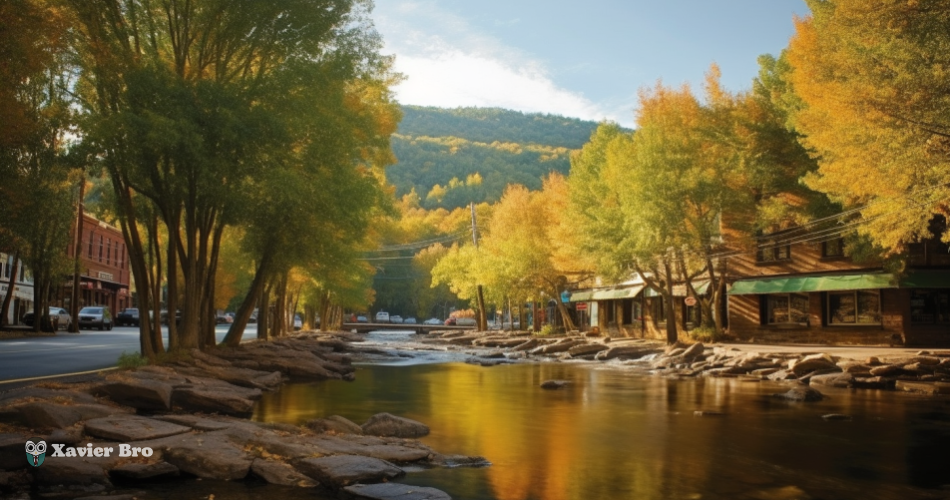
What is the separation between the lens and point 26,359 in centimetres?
2291

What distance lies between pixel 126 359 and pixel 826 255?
3145cm

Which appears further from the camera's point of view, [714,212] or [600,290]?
[600,290]

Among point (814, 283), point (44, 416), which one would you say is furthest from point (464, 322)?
point (44, 416)

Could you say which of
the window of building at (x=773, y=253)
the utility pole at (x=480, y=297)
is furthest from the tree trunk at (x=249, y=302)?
the utility pole at (x=480, y=297)

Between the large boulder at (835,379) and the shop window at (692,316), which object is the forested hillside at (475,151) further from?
the large boulder at (835,379)

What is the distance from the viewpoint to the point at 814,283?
37625mm

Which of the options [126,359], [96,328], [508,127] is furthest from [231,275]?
[508,127]

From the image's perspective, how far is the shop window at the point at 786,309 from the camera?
39.9m

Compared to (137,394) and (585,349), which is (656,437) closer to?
(137,394)

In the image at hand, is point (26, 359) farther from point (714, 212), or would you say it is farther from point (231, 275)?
point (231, 275)

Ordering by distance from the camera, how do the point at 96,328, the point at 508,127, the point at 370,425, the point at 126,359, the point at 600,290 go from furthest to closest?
the point at 508,127 → the point at 600,290 → the point at 96,328 → the point at 126,359 → the point at 370,425

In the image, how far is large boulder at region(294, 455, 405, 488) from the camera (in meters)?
10.2

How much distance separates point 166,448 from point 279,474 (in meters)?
1.65

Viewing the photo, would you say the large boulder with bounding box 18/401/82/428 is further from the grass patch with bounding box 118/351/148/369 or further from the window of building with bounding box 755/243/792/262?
the window of building with bounding box 755/243/792/262
